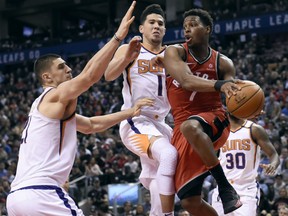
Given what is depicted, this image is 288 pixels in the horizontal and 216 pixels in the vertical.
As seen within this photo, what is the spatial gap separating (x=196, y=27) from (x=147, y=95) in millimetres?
1164

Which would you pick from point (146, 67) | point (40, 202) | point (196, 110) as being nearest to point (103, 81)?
point (146, 67)

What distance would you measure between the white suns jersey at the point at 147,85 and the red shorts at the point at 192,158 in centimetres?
78

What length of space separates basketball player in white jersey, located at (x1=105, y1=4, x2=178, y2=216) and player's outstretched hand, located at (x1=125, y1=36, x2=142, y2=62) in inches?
5.0

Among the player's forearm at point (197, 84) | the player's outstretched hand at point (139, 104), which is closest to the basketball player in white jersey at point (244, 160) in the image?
the player's outstretched hand at point (139, 104)

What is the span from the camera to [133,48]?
A: 6777 millimetres

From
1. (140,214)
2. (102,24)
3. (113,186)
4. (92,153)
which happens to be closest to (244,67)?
(92,153)

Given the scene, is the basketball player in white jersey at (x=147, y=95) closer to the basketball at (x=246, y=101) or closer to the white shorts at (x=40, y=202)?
the basketball at (x=246, y=101)

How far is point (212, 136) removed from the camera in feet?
22.3

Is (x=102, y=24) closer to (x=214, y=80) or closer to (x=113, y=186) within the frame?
(x=113, y=186)

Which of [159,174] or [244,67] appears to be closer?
[159,174]

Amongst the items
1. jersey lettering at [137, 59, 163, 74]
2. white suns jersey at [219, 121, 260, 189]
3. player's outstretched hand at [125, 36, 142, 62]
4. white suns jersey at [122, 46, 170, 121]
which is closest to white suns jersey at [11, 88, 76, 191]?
player's outstretched hand at [125, 36, 142, 62]

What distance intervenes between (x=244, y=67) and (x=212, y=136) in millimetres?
16353

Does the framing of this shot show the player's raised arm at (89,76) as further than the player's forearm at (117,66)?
No

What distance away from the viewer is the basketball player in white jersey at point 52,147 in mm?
5852
